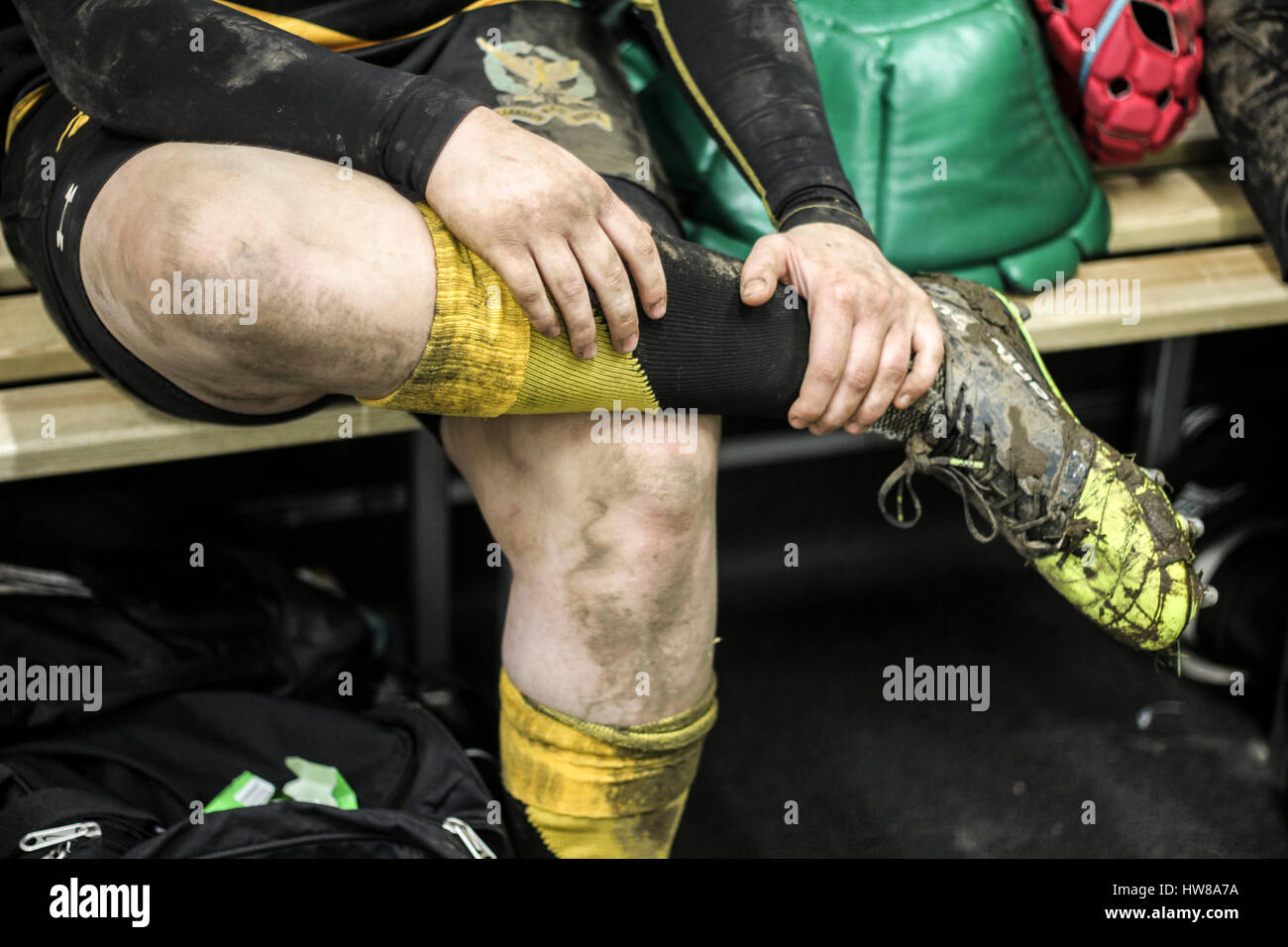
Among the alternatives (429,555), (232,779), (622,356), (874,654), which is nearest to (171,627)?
(232,779)

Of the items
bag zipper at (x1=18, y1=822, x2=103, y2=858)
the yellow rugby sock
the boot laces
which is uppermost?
the yellow rugby sock

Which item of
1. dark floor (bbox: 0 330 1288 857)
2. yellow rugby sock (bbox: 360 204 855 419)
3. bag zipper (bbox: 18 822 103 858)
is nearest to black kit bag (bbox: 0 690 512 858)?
bag zipper (bbox: 18 822 103 858)

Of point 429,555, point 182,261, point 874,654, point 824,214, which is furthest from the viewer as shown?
point 874,654

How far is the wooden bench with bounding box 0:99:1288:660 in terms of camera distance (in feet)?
3.16

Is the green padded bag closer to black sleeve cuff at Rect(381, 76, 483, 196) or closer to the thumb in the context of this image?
the thumb

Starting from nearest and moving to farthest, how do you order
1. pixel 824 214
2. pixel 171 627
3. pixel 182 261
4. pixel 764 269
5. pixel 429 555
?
pixel 182 261 < pixel 764 269 < pixel 824 214 < pixel 171 627 < pixel 429 555

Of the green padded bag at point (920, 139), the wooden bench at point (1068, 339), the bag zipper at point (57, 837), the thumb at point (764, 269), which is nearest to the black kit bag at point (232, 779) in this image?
the bag zipper at point (57, 837)

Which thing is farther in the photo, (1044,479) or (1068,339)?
(1068,339)

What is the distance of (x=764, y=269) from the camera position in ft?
2.54

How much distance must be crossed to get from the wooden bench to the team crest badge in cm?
28

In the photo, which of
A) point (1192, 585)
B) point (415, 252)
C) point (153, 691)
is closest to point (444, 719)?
point (153, 691)

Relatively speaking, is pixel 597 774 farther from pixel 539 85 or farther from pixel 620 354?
pixel 539 85

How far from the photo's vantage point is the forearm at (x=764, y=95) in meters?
0.91

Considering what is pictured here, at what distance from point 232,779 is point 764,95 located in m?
0.72
